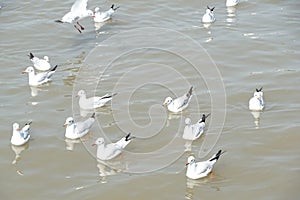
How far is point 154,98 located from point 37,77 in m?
2.91

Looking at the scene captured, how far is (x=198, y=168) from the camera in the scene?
A: 35.0 feet

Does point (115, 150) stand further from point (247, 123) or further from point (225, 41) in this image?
point (225, 41)

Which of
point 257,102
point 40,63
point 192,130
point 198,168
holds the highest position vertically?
point 40,63

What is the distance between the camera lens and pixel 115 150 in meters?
11.4

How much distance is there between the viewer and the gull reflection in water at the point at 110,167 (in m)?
11.1

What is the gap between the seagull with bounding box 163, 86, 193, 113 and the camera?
1298 centimetres

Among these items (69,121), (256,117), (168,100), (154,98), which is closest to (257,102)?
(256,117)

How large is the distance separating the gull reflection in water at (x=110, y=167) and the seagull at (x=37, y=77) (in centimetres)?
368

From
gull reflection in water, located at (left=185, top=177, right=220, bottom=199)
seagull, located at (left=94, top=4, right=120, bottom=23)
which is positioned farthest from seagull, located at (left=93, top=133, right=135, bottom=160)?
seagull, located at (left=94, top=4, right=120, bottom=23)

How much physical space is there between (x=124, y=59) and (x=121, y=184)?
217 inches

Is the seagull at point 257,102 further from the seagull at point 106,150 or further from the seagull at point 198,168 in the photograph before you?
the seagull at point 106,150

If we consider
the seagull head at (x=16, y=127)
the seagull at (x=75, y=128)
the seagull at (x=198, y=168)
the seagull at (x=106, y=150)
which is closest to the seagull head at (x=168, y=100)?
the seagull at (x=75, y=128)

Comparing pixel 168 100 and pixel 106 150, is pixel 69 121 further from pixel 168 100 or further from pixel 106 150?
pixel 168 100

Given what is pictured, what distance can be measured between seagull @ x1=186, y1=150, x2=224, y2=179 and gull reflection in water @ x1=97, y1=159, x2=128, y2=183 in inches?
49.8
